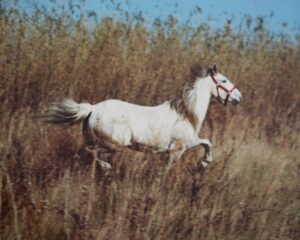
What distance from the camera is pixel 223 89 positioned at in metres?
2.01

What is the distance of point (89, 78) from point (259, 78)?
Result: 0.75 meters

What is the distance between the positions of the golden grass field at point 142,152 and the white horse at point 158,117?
41 millimetres

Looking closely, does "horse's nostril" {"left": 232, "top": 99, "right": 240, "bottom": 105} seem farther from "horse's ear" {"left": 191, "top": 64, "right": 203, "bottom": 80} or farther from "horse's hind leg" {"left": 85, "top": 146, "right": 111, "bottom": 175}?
"horse's hind leg" {"left": 85, "top": 146, "right": 111, "bottom": 175}

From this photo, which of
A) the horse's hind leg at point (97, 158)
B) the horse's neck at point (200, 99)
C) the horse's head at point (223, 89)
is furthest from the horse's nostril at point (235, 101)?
the horse's hind leg at point (97, 158)

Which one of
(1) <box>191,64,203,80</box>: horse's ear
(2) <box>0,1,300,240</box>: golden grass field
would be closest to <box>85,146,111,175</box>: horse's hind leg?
(2) <box>0,1,300,240</box>: golden grass field

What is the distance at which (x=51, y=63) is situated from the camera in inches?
73.5

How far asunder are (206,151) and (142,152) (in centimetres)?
27

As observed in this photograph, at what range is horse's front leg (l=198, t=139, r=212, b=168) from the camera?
1960 millimetres

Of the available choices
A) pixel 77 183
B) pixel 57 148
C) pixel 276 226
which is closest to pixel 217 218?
pixel 276 226

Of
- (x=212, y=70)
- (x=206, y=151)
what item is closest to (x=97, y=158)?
(x=206, y=151)

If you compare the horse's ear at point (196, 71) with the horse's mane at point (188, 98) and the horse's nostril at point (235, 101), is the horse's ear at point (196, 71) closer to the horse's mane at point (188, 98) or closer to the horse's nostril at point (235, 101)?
the horse's mane at point (188, 98)

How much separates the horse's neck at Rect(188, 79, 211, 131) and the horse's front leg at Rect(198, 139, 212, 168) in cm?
7

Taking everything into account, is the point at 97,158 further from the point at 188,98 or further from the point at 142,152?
the point at 188,98

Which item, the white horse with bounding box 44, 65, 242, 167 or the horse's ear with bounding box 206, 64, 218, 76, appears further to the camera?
the horse's ear with bounding box 206, 64, 218, 76
